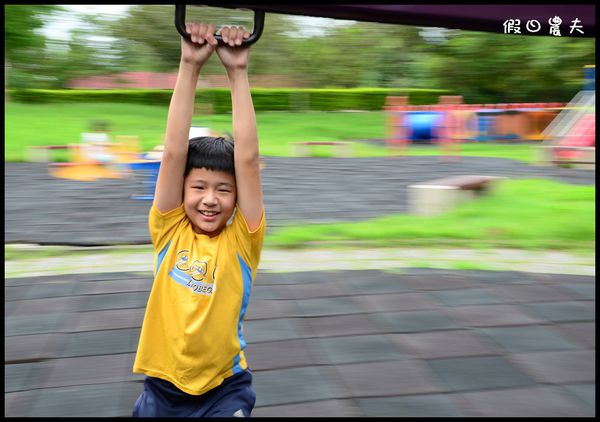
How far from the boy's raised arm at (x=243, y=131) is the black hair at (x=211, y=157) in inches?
1.2

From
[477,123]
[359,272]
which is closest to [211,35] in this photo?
Result: [359,272]

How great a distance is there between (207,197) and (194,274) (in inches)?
8.8

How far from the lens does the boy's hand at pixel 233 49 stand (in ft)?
Answer: 6.10

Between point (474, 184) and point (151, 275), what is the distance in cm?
402

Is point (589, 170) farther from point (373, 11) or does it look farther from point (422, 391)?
point (373, 11)

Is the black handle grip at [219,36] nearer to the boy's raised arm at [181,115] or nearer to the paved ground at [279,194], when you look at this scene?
the boy's raised arm at [181,115]

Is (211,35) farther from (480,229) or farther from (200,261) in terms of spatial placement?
(480,229)

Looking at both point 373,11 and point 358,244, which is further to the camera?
point 358,244

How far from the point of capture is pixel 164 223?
2082mm

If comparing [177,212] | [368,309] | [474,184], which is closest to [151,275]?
[368,309]

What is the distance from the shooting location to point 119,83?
2489 cm

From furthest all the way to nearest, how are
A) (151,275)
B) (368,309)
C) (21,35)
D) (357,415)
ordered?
(21,35)
(151,275)
(368,309)
(357,415)

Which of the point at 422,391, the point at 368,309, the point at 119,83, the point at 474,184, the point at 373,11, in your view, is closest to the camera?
the point at 373,11

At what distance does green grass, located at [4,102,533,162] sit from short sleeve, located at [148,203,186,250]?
10068 mm
